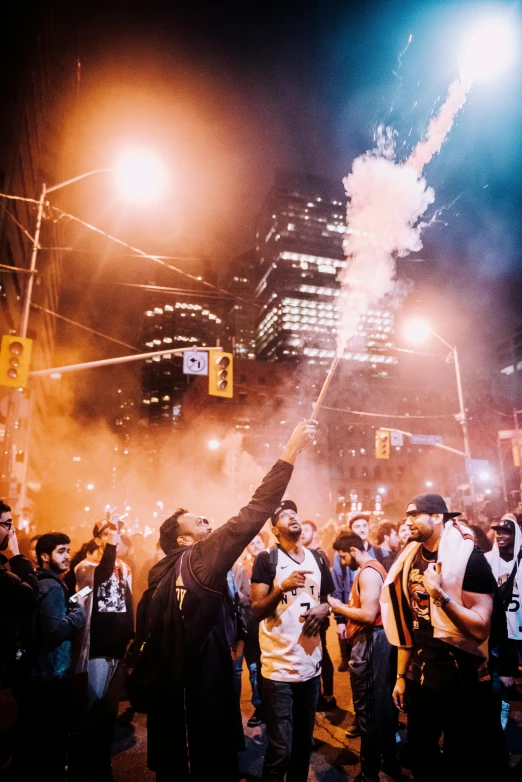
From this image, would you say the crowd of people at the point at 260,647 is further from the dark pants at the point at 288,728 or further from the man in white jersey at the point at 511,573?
the man in white jersey at the point at 511,573

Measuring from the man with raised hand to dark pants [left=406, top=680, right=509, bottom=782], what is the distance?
1.77m

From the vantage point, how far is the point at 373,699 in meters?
4.71

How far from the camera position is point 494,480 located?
4412 centimetres

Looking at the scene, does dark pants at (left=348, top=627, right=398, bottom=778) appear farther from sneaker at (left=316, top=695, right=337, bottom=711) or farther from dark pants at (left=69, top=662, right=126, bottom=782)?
dark pants at (left=69, top=662, right=126, bottom=782)

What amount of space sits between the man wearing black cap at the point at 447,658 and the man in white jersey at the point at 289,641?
2.61ft

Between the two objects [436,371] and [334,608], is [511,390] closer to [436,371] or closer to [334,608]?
[436,371]

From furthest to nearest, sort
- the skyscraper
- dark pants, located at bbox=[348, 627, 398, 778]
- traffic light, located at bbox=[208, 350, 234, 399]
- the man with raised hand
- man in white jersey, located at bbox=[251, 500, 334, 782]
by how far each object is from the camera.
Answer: the skyscraper, traffic light, located at bbox=[208, 350, 234, 399], dark pants, located at bbox=[348, 627, 398, 778], man in white jersey, located at bbox=[251, 500, 334, 782], the man with raised hand

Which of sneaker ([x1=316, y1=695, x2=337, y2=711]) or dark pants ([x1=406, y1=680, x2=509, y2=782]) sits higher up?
dark pants ([x1=406, y1=680, x2=509, y2=782])

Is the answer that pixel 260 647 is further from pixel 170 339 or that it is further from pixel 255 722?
pixel 170 339

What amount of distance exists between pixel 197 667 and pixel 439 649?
215 cm

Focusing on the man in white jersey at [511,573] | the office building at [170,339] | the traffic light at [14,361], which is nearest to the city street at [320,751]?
the man in white jersey at [511,573]

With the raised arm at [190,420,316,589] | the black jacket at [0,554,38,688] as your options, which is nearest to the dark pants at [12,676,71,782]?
the black jacket at [0,554,38,688]

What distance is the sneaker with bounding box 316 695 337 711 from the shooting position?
6387 mm

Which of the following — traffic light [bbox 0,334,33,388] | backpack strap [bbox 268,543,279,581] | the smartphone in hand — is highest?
traffic light [bbox 0,334,33,388]
